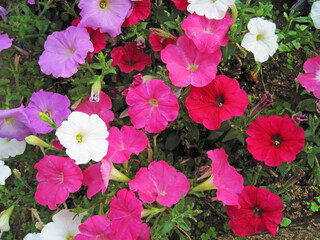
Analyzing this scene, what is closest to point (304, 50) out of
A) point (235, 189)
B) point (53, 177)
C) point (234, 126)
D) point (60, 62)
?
point (234, 126)

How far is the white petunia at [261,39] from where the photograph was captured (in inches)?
64.7

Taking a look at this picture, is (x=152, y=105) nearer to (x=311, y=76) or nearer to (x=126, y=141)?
(x=126, y=141)

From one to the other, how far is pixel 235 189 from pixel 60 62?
3.53 ft

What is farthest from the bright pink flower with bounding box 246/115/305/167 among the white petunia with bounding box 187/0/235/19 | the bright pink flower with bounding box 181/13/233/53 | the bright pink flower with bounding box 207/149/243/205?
the white petunia with bounding box 187/0/235/19

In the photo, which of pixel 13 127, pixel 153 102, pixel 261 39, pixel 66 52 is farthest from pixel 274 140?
pixel 13 127

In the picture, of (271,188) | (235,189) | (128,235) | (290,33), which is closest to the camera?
(128,235)

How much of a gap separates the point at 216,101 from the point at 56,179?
850 millimetres

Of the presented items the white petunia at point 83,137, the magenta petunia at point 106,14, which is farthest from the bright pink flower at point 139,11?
the white petunia at point 83,137

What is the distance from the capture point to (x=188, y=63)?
168 cm

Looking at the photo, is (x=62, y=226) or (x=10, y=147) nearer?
(x=62, y=226)

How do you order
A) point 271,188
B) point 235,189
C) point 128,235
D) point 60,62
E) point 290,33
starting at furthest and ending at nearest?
point 290,33 < point 271,188 < point 60,62 < point 235,189 < point 128,235

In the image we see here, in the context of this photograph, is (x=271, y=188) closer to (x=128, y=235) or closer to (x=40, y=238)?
(x=128, y=235)

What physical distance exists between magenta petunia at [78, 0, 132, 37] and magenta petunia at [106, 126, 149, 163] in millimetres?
532

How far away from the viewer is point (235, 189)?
5.06ft
